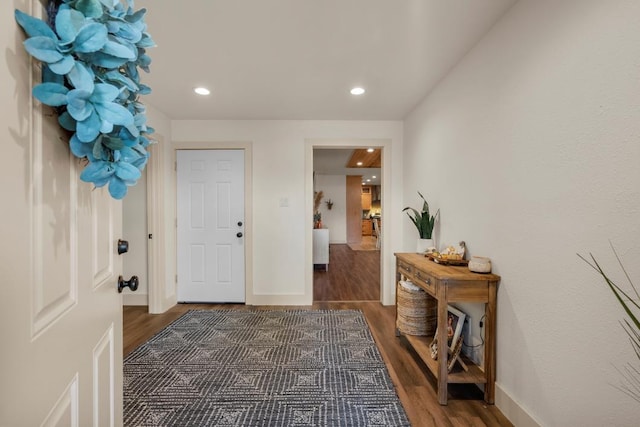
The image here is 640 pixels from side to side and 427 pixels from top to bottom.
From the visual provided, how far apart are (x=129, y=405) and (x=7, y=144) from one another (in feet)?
6.39

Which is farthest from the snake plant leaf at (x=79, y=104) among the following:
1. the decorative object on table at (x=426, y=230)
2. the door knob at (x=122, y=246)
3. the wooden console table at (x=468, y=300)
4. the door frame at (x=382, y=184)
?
the door frame at (x=382, y=184)

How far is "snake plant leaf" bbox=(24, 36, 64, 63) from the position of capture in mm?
469

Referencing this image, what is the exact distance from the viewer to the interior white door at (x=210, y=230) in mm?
3633

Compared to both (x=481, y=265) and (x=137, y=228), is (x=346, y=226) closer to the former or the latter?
(x=137, y=228)

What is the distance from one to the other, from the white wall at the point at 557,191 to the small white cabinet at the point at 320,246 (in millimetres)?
3662

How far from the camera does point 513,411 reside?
1586mm

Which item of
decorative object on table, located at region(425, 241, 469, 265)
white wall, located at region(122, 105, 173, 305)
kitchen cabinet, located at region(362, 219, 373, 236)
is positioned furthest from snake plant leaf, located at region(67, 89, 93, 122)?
kitchen cabinet, located at region(362, 219, 373, 236)

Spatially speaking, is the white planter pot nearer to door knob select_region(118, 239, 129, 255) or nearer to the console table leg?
the console table leg

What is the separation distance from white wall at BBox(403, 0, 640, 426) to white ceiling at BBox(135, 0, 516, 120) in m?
0.35

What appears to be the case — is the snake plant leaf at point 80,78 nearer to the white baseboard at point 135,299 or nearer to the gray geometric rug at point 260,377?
the gray geometric rug at point 260,377

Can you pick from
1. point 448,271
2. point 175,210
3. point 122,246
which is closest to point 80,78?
point 122,246

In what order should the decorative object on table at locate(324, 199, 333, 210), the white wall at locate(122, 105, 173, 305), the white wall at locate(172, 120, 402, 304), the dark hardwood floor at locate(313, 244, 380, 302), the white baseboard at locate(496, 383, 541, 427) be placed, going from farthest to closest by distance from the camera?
1. the decorative object on table at locate(324, 199, 333, 210)
2. the dark hardwood floor at locate(313, 244, 380, 302)
3. the white wall at locate(172, 120, 402, 304)
4. the white wall at locate(122, 105, 173, 305)
5. the white baseboard at locate(496, 383, 541, 427)

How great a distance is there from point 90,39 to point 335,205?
936cm

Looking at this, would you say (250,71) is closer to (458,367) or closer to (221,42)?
(221,42)
